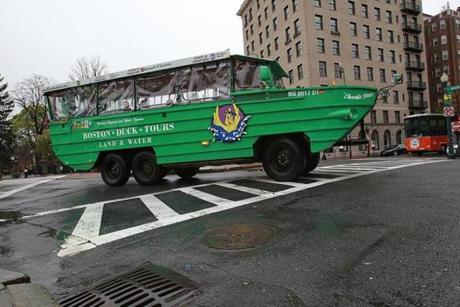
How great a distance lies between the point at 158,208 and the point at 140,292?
3.96m

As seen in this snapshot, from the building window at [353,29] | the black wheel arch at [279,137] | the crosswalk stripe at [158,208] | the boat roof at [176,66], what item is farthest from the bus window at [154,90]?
the building window at [353,29]

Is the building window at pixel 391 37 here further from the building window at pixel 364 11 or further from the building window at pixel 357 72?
the building window at pixel 357 72

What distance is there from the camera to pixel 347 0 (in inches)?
2090

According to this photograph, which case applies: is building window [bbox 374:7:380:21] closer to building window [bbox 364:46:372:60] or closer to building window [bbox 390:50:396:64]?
building window [bbox 364:46:372:60]

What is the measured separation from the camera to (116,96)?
11.6 meters

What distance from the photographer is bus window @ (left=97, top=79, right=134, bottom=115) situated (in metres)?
11.4

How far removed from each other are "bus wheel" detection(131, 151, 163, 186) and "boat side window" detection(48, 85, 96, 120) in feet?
6.88

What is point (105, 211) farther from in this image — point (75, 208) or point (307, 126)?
point (307, 126)

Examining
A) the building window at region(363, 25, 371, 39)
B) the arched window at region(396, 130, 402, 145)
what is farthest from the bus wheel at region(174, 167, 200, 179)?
the arched window at region(396, 130, 402, 145)

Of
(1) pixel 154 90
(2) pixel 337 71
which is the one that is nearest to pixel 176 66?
(1) pixel 154 90

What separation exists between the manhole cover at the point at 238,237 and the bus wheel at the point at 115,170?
721 cm

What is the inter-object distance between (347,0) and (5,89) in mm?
58249

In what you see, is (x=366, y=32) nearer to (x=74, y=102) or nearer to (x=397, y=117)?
(x=397, y=117)

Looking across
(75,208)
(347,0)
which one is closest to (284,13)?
(347,0)
